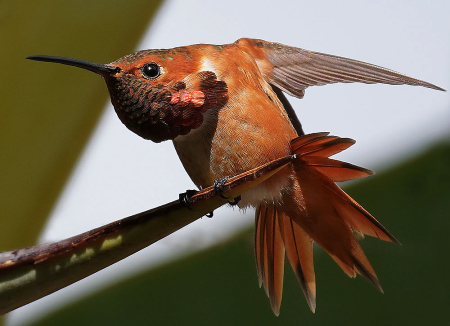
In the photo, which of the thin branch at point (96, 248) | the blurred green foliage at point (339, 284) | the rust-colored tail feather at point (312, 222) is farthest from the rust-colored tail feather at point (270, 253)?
the thin branch at point (96, 248)

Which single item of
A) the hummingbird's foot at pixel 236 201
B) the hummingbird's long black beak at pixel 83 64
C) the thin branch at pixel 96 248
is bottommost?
the thin branch at pixel 96 248

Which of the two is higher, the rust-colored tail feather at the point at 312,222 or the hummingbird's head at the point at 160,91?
the hummingbird's head at the point at 160,91

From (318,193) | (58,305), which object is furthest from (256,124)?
(58,305)

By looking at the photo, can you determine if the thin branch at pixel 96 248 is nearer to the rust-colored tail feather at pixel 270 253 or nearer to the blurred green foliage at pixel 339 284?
the rust-colored tail feather at pixel 270 253

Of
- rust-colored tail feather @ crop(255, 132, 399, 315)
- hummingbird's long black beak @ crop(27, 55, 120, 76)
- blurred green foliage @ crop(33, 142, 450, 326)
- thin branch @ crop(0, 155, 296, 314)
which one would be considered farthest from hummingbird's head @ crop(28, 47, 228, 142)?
blurred green foliage @ crop(33, 142, 450, 326)

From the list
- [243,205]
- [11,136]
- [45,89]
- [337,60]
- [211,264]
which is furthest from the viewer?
[211,264]

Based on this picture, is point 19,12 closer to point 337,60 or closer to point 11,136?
point 11,136

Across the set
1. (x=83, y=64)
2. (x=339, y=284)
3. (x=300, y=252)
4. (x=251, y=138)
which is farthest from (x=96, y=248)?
(x=339, y=284)

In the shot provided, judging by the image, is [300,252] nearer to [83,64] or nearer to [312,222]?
[312,222]
